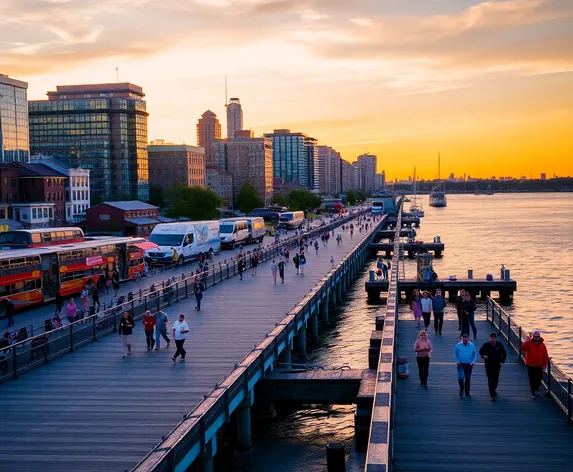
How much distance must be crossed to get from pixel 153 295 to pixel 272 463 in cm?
1314

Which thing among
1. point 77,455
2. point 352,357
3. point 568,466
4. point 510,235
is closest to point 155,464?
point 77,455

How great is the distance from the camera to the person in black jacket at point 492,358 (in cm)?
1559

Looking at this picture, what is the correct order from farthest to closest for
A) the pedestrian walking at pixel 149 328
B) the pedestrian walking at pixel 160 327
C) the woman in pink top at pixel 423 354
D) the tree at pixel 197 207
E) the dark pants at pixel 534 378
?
the tree at pixel 197 207
the pedestrian walking at pixel 160 327
the pedestrian walking at pixel 149 328
the woman in pink top at pixel 423 354
the dark pants at pixel 534 378

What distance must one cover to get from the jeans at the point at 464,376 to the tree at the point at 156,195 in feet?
506

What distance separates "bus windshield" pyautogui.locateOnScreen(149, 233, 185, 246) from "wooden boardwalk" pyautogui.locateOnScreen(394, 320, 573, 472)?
39497 mm

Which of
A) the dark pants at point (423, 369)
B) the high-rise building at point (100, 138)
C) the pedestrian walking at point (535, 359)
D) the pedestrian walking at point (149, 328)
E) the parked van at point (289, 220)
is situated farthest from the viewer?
the high-rise building at point (100, 138)

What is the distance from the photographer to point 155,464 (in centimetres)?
1198

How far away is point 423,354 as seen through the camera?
16.4 meters

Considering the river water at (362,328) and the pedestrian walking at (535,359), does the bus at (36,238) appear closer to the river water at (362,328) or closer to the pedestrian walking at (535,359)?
the river water at (362,328)

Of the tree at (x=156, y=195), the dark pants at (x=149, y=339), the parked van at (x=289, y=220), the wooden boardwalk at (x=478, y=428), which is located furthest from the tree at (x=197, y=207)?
the wooden boardwalk at (x=478, y=428)

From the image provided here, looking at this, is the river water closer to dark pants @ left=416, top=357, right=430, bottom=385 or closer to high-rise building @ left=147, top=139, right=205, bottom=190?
dark pants @ left=416, top=357, right=430, bottom=385

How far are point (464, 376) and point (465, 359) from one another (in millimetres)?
588

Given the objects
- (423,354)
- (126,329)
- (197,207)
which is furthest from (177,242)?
(197,207)

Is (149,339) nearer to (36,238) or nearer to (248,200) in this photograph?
(36,238)
